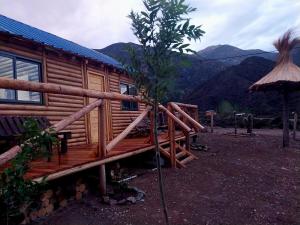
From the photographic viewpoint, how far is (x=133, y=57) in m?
3.89

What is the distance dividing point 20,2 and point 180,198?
13.8 metres

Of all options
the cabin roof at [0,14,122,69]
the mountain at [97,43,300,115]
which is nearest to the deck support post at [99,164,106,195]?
the cabin roof at [0,14,122,69]

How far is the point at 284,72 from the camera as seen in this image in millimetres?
13883

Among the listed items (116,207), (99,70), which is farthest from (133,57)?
(99,70)

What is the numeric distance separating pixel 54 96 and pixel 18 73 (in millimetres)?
1417

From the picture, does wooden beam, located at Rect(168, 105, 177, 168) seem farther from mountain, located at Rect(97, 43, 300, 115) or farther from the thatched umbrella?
mountain, located at Rect(97, 43, 300, 115)

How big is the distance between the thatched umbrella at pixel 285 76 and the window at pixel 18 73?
9971 millimetres

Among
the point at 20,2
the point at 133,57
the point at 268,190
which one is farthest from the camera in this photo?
the point at 20,2

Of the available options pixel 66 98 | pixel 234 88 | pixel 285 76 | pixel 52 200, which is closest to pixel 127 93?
pixel 66 98

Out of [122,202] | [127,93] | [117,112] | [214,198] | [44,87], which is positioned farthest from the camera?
[127,93]

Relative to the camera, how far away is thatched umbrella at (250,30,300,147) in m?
13.5

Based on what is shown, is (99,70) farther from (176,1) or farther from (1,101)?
(176,1)

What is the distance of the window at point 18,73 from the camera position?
24.3ft

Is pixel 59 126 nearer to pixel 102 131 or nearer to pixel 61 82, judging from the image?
pixel 102 131
